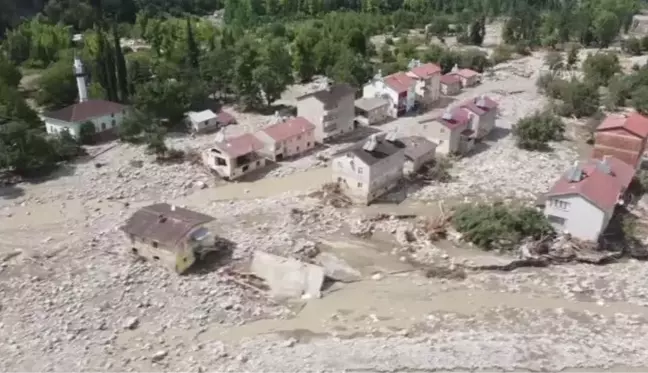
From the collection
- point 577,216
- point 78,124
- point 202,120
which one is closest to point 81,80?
point 78,124

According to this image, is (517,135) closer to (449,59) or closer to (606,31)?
(449,59)

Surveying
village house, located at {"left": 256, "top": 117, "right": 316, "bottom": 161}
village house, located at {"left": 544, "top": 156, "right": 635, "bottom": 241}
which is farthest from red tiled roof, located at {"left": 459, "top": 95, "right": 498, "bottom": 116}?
village house, located at {"left": 544, "top": 156, "right": 635, "bottom": 241}

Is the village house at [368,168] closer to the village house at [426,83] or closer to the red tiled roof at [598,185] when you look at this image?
the red tiled roof at [598,185]

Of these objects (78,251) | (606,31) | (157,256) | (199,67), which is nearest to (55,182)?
(78,251)

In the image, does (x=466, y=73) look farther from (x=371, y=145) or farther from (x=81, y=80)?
(x=81, y=80)

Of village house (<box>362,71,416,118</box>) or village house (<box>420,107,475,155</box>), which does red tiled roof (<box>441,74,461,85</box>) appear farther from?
village house (<box>420,107,475,155</box>)

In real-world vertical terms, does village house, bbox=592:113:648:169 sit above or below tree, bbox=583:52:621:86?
above

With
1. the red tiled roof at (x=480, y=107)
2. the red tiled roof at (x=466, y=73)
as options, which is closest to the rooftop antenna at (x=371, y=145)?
the red tiled roof at (x=480, y=107)
